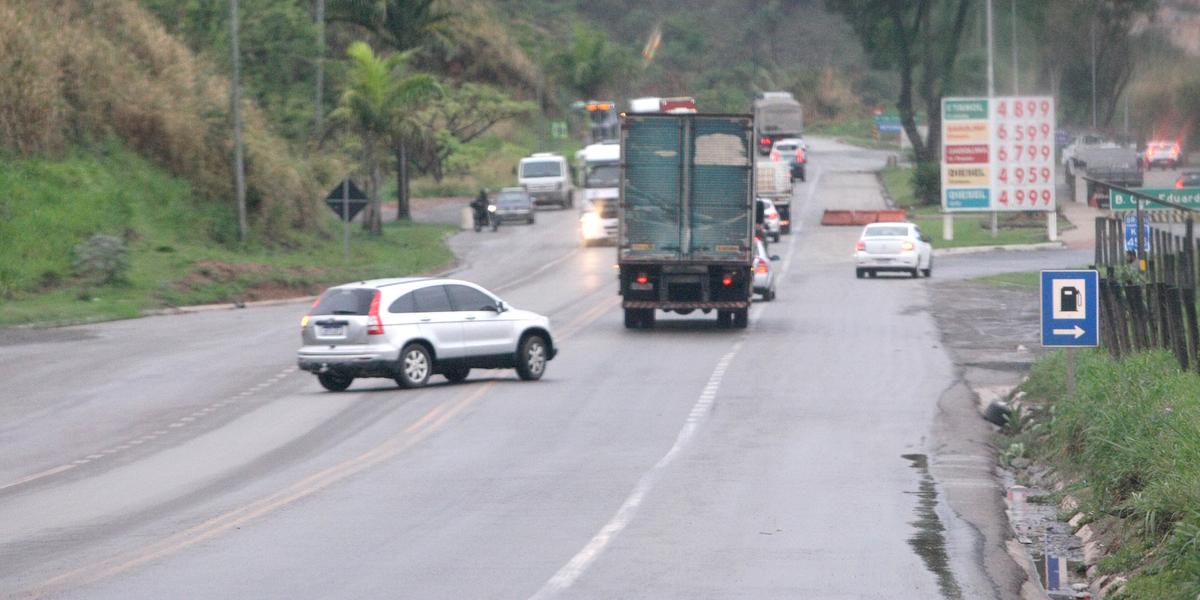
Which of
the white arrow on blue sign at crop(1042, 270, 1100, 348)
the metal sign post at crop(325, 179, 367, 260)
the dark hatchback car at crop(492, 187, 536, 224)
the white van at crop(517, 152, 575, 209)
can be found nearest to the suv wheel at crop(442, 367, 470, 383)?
the white arrow on blue sign at crop(1042, 270, 1100, 348)

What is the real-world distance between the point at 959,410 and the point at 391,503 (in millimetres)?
9565

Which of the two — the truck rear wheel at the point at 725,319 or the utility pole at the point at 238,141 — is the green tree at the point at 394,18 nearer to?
the utility pole at the point at 238,141

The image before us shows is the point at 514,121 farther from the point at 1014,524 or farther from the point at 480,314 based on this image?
the point at 1014,524

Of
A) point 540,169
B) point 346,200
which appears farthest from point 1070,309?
point 540,169

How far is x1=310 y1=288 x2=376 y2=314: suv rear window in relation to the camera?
23.2 m

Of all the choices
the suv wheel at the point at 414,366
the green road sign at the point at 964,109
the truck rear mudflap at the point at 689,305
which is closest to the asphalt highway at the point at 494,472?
the suv wheel at the point at 414,366

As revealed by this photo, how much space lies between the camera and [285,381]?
82.8ft

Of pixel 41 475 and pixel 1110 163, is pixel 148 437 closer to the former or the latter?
pixel 41 475

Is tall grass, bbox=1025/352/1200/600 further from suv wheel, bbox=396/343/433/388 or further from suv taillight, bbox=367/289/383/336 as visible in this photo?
suv taillight, bbox=367/289/383/336

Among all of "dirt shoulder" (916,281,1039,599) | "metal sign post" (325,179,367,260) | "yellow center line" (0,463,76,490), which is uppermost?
"metal sign post" (325,179,367,260)

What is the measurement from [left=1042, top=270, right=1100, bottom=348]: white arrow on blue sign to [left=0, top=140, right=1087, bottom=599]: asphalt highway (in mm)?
1904

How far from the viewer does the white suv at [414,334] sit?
75.4 feet

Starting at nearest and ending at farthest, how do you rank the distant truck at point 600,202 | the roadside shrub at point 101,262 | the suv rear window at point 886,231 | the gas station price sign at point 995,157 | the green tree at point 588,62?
the roadside shrub at point 101,262 → the suv rear window at point 886,231 → the gas station price sign at point 995,157 → the distant truck at point 600,202 → the green tree at point 588,62

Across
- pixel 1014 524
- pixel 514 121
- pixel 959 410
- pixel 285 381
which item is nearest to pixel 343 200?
pixel 285 381
